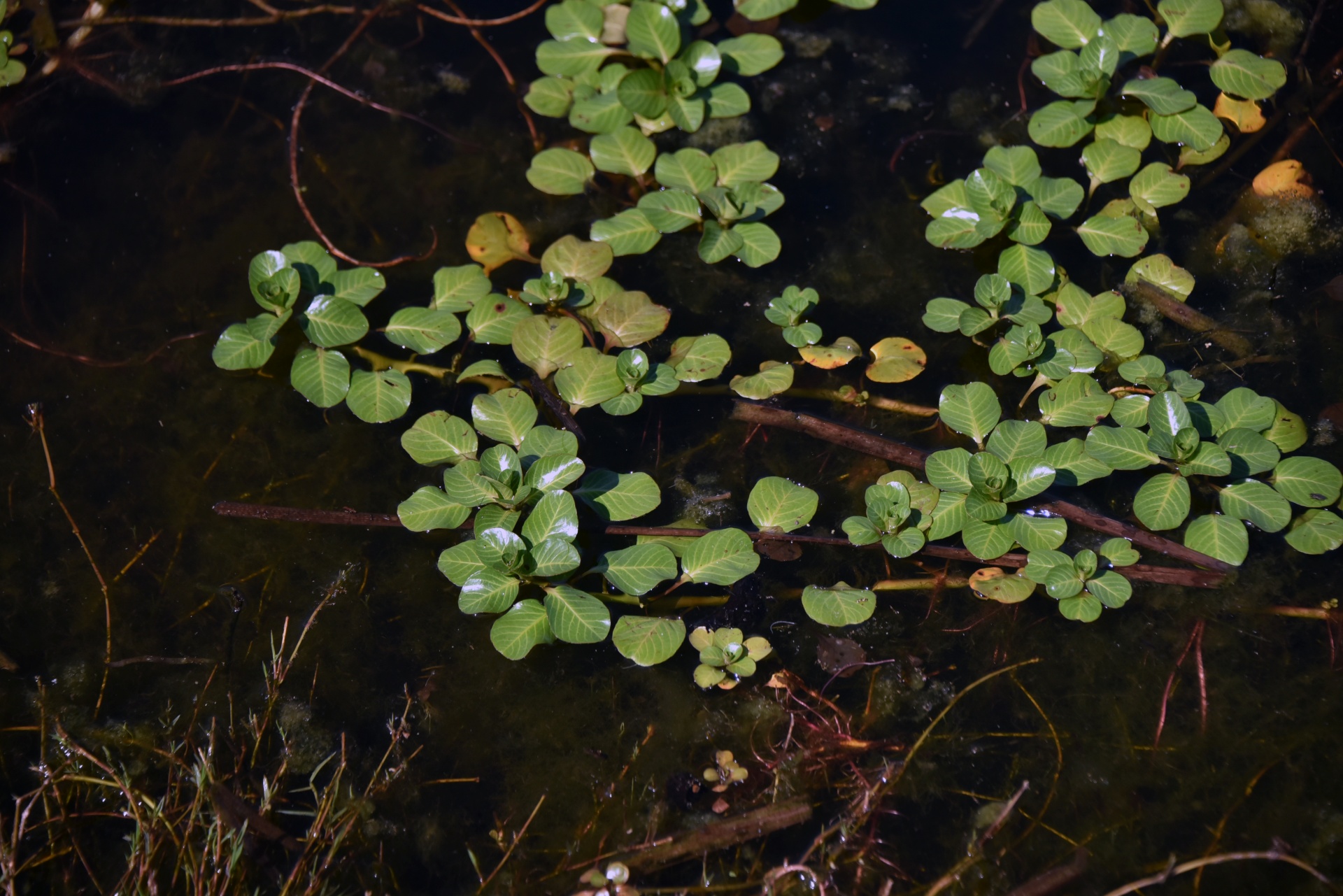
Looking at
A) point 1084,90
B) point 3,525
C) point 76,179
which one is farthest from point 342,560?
point 1084,90

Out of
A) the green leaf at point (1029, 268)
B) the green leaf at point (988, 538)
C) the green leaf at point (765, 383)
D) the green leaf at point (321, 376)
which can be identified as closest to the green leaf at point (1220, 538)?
the green leaf at point (988, 538)

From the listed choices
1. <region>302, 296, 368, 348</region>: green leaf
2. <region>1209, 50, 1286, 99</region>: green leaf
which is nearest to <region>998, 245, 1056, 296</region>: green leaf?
<region>1209, 50, 1286, 99</region>: green leaf

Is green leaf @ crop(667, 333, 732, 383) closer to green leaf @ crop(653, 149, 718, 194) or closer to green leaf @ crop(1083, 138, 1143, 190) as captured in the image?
green leaf @ crop(653, 149, 718, 194)

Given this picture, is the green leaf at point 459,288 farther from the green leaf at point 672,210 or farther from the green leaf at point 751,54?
the green leaf at point 751,54

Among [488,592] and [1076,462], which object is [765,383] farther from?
[488,592]

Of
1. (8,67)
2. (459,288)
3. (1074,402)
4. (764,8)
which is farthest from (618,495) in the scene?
(8,67)

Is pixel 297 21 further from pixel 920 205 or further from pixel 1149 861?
pixel 1149 861
